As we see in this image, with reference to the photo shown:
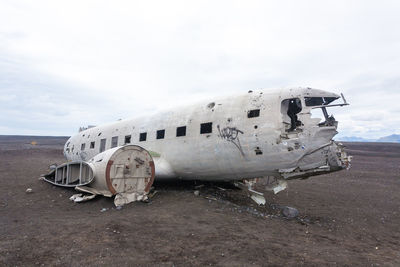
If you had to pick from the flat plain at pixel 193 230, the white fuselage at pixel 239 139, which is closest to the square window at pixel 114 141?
the white fuselage at pixel 239 139

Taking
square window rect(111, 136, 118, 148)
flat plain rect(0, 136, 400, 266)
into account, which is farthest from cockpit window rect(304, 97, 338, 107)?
square window rect(111, 136, 118, 148)

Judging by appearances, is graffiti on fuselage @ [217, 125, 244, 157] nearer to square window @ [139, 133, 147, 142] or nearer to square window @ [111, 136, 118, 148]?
square window @ [139, 133, 147, 142]

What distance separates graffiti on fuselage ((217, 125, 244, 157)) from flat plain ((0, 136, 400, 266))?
2563 millimetres

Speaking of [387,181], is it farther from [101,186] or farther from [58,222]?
[58,222]

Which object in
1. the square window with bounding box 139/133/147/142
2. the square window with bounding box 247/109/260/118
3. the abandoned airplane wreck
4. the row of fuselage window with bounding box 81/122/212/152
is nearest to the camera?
the abandoned airplane wreck

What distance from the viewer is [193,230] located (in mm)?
8281

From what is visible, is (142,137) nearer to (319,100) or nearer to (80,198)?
(80,198)

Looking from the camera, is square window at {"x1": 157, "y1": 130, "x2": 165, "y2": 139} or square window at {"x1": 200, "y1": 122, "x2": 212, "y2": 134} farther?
square window at {"x1": 157, "y1": 130, "x2": 165, "y2": 139}

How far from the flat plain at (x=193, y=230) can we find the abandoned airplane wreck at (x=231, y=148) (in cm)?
106

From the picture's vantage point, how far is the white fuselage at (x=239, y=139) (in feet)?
32.4

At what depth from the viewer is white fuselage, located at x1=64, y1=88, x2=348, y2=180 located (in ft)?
32.4

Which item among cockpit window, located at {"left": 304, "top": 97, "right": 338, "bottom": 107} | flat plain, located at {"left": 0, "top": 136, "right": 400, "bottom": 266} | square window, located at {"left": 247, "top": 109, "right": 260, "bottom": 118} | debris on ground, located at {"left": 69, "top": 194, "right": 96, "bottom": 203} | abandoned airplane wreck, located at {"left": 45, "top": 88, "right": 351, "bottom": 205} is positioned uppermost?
cockpit window, located at {"left": 304, "top": 97, "right": 338, "bottom": 107}

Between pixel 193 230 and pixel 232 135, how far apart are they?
427 cm

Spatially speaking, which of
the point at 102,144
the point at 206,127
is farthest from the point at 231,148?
the point at 102,144
